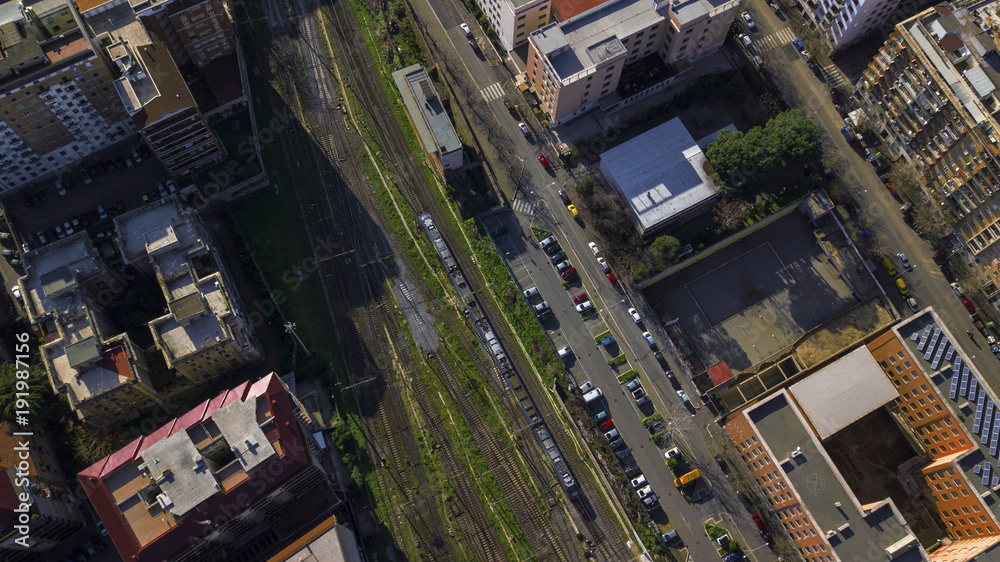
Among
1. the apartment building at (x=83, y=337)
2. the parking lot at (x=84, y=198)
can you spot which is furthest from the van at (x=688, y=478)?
the parking lot at (x=84, y=198)

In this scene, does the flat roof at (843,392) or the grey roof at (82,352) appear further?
the flat roof at (843,392)

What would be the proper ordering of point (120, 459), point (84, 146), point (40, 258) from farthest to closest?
point (84, 146) < point (40, 258) < point (120, 459)

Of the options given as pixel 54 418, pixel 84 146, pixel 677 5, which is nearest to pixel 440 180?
pixel 677 5

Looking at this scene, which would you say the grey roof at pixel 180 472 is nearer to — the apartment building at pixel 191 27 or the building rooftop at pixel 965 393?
the apartment building at pixel 191 27

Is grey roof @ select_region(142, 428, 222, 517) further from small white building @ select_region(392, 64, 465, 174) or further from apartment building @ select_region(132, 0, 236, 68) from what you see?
apartment building @ select_region(132, 0, 236, 68)

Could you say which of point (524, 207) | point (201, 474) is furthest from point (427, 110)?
point (201, 474)

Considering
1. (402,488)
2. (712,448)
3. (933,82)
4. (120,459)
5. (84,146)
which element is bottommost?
(712,448)

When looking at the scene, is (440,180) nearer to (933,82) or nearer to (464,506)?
(464,506)

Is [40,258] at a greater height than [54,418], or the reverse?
[40,258]
